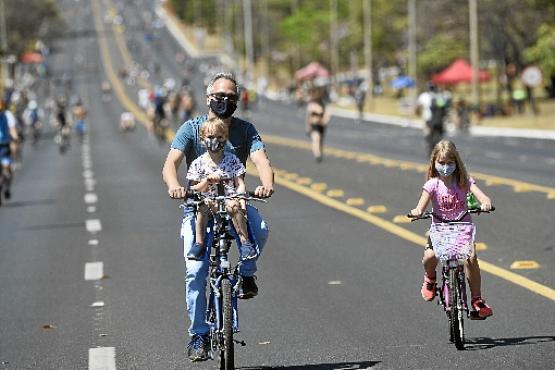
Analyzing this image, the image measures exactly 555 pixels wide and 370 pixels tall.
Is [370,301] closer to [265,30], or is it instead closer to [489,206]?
[489,206]

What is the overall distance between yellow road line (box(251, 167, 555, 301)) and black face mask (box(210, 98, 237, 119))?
3.85 m

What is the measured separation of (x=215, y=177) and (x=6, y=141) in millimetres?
16640

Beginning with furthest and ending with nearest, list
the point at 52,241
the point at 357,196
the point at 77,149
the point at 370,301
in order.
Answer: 1. the point at 77,149
2. the point at 357,196
3. the point at 52,241
4. the point at 370,301

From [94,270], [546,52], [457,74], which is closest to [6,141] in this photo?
[94,270]

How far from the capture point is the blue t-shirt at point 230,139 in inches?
337

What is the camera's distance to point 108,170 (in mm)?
37438

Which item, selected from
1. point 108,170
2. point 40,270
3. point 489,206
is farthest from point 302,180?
point 489,206

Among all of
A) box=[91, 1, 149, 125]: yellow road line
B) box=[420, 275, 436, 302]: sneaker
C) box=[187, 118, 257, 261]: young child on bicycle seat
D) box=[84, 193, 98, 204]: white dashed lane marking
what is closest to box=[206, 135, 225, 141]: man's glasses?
box=[187, 118, 257, 261]: young child on bicycle seat

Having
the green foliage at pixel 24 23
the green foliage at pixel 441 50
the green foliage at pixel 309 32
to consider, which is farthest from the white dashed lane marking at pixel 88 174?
the green foliage at pixel 24 23

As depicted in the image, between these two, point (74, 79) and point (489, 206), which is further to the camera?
point (74, 79)

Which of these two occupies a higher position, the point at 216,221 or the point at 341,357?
the point at 216,221

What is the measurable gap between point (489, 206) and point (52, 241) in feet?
31.8

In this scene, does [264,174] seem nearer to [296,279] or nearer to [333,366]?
[333,366]

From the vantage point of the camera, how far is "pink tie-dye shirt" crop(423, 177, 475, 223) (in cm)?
928
